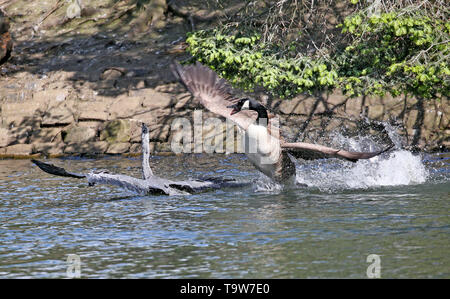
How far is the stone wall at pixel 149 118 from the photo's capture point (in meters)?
20.7

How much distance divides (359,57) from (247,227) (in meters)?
6.31

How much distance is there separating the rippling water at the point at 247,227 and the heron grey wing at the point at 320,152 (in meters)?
0.74

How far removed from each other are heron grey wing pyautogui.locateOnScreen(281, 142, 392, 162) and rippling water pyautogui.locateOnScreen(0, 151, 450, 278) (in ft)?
2.42

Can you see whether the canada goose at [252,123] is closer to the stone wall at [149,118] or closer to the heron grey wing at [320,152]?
the heron grey wing at [320,152]

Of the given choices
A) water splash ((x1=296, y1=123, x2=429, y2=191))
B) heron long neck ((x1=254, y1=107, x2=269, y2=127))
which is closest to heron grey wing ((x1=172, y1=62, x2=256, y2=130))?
heron long neck ((x1=254, y1=107, x2=269, y2=127))

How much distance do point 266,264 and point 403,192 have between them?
504 centimetres

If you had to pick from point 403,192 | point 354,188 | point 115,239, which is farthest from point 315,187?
point 115,239

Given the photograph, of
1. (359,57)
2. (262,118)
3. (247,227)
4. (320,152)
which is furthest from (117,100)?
(247,227)

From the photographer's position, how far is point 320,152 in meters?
12.1

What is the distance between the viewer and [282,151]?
13.6 m

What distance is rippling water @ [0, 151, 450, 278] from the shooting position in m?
8.96

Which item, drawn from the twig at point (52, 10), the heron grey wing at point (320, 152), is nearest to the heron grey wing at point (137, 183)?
the heron grey wing at point (320, 152)

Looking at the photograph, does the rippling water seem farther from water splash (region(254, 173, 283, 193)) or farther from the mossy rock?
the mossy rock

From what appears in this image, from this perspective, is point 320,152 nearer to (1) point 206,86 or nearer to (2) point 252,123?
(2) point 252,123
